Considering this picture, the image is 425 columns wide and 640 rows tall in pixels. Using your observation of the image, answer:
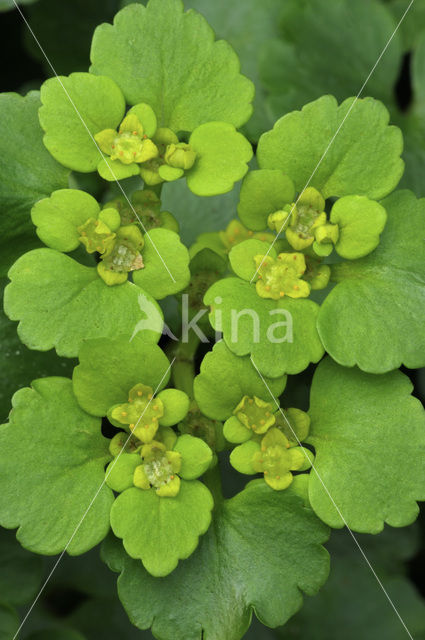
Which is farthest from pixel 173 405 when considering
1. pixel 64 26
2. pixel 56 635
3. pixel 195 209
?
pixel 64 26

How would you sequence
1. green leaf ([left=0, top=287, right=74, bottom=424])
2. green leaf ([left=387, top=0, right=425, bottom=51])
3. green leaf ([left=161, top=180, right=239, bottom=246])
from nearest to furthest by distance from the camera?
green leaf ([left=0, top=287, right=74, bottom=424]), green leaf ([left=161, top=180, right=239, bottom=246]), green leaf ([left=387, top=0, right=425, bottom=51])

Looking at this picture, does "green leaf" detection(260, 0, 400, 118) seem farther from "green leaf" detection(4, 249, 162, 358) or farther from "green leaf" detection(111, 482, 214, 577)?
"green leaf" detection(111, 482, 214, 577)

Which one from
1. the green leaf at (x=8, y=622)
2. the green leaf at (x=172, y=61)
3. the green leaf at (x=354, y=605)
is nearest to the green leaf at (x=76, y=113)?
the green leaf at (x=172, y=61)

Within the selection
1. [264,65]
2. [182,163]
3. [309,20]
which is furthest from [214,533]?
[309,20]

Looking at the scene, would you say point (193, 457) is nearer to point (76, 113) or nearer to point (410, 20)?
point (76, 113)

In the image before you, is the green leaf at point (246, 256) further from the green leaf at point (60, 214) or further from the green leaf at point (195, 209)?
the green leaf at point (195, 209)
